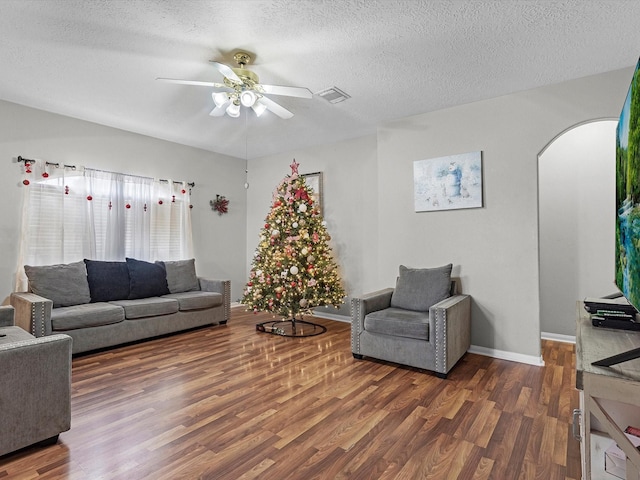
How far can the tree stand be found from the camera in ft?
14.3

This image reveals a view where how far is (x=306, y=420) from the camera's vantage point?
2264 mm

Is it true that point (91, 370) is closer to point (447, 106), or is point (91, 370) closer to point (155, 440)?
point (155, 440)

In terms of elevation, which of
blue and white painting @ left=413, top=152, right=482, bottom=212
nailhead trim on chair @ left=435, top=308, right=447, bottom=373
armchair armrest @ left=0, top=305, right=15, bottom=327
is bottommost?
nailhead trim on chair @ left=435, top=308, right=447, bottom=373

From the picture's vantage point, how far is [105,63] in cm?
292

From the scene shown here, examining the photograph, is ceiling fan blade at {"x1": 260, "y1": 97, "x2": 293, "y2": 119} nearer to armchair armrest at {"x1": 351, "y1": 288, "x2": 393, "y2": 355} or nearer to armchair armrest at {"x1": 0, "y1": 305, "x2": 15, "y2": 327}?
armchair armrest at {"x1": 351, "y1": 288, "x2": 393, "y2": 355}

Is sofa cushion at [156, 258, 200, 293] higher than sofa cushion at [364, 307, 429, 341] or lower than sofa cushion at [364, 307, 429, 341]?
higher

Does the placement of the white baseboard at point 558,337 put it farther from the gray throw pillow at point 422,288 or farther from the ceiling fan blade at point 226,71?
the ceiling fan blade at point 226,71

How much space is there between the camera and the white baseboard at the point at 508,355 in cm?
331

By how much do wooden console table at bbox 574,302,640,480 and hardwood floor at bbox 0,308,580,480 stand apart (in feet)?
1.45

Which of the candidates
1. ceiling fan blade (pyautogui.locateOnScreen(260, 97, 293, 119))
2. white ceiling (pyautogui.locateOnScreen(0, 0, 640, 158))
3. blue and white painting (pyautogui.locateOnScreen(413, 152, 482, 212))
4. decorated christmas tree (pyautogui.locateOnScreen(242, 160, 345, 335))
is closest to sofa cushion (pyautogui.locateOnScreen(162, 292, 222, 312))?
decorated christmas tree (pyautogui.locateOnScreen(242, 160, 345, 335))

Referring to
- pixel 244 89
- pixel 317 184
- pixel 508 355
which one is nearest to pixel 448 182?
pixel 508 355

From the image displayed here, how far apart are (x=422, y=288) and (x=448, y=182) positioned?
1227mm

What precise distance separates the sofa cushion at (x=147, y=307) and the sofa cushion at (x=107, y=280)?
0.14 meters

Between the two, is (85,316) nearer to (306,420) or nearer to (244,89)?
(306,420)
